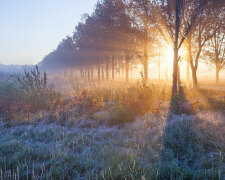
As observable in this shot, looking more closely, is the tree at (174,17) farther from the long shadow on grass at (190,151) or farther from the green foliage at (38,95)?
the green foliage at (38,95)

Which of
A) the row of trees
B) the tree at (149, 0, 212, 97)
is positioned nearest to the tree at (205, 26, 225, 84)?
the row of trees

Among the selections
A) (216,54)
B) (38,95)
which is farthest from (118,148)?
(216,54)

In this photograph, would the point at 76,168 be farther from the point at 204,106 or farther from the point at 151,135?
the point at 204,106

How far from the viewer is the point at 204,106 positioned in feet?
18.6

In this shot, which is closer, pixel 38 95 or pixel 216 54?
pixel 38 95

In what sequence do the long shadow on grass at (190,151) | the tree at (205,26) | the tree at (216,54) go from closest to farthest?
the long shadow on grass at (190,151), the tree at (205,26), the tree at (216,54)

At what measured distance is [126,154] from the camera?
264cm

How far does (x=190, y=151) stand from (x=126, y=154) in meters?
1.18

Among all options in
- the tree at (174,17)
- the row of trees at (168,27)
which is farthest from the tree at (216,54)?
the tree at (174,17)

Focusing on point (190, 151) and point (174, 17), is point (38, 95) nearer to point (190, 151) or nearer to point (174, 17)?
point (190, 151)

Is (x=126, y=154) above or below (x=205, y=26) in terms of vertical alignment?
below

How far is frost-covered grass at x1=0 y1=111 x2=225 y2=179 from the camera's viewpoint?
87.8 inches

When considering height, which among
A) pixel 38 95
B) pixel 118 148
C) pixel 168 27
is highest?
pixel 168 27

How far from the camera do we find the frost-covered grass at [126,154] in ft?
7.32
